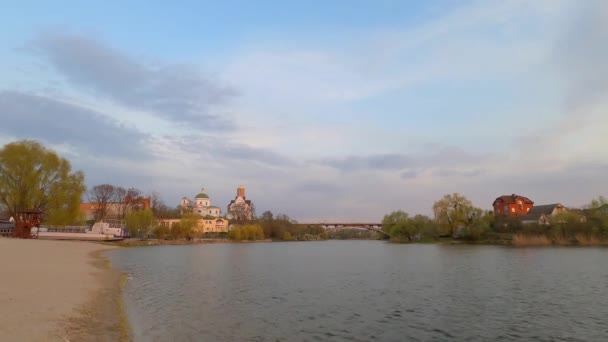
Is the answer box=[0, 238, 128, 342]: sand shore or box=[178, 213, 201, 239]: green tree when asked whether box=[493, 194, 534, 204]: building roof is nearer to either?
box=[178, 213, 201, 239]: green tree

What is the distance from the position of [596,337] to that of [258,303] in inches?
627

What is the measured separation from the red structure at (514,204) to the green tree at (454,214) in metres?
60.5

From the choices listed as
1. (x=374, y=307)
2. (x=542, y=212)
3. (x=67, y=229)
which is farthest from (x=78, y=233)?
(x=542, y=212)

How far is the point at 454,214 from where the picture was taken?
4193 inches

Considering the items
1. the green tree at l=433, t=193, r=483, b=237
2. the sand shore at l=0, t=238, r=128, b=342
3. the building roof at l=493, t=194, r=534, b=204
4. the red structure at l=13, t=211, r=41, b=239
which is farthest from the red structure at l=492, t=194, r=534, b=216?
the sand shore at l=0, t=238, r=128, b=342

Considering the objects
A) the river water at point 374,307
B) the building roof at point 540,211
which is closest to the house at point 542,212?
the building roof at point 540,211

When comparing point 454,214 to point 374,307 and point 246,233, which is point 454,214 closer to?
point 246,233

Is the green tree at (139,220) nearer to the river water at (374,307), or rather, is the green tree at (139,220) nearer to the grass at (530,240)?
the river water at (374,307)

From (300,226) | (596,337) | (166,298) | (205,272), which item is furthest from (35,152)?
(300,226)

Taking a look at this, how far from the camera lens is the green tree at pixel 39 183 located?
75375 millimetres

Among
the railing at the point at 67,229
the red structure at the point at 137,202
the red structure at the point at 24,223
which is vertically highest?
the red structure at the point at 137,202

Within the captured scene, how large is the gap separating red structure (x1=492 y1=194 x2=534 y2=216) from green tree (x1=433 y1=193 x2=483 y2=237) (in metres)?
60.5

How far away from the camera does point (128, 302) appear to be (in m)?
22.6

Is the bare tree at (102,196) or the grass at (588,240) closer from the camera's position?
the grass at (588,240)
